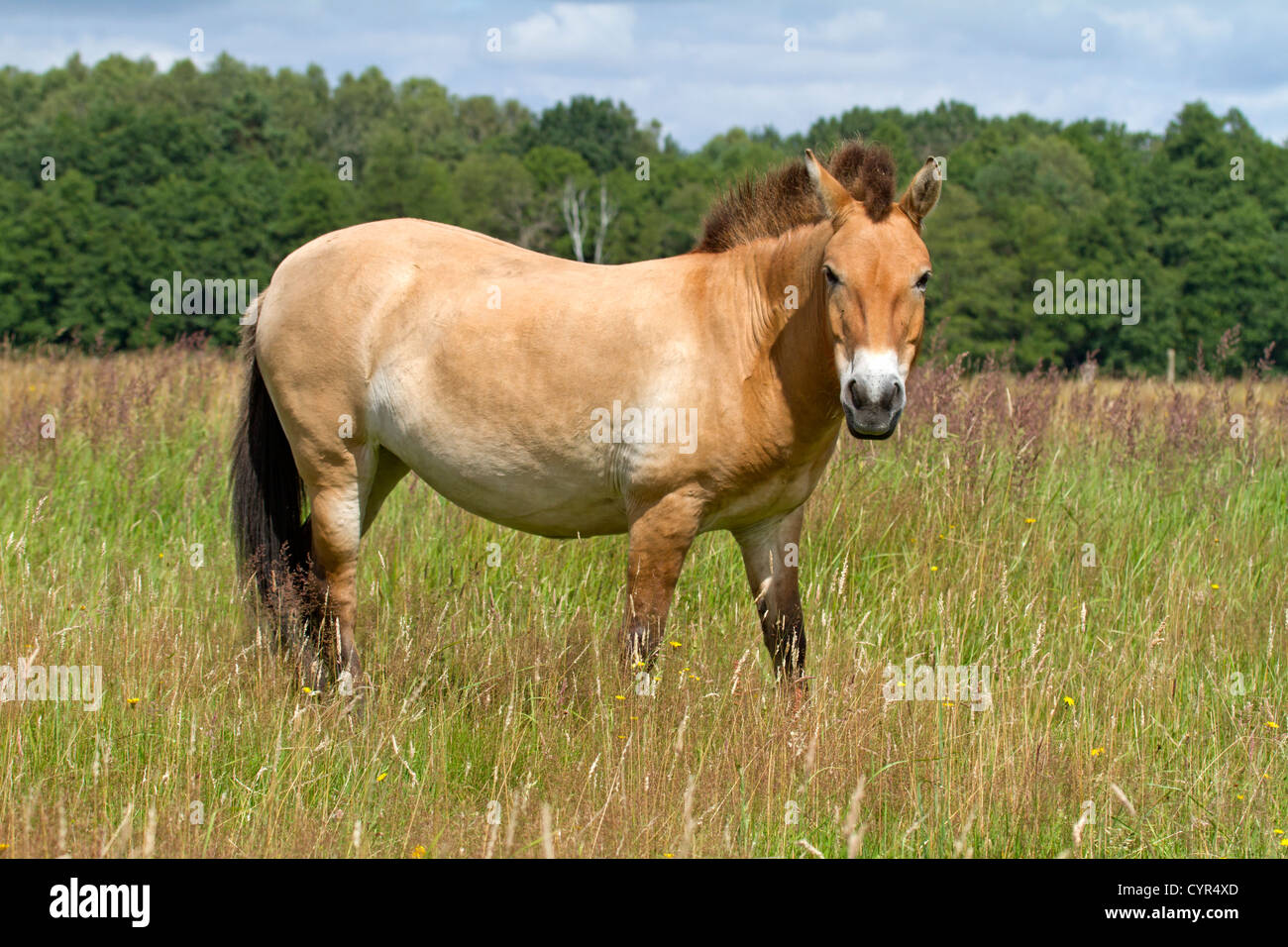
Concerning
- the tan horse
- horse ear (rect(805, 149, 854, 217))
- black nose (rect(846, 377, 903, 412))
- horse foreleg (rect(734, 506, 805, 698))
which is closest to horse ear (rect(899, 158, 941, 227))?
the tan horse

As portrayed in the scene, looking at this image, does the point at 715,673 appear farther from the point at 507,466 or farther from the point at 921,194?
the point at 921,194

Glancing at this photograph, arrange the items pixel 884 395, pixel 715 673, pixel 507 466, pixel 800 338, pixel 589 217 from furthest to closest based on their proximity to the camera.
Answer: pixel 589 217 < pixel 715 673 < pixel 507 466 < pixel 800 338 < pixel 884 395

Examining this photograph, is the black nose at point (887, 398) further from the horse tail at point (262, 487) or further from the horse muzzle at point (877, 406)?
the horse tail at point (262, 487)

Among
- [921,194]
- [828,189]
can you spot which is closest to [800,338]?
[828,189]

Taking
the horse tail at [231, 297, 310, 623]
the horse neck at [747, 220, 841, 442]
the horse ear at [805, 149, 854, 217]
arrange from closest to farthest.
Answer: the horse ear at [805, 149, 854, 217] < the horse neck at [747, 220, 841, 442] < the horse tail at [231, 297, 310, 623]

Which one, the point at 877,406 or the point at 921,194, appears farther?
the point at 921,194

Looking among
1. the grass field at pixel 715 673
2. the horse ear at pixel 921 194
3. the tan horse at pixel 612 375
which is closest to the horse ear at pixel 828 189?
the tan horse at pixel 612 375

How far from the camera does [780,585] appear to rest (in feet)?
14.2

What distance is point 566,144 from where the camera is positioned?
7212cm

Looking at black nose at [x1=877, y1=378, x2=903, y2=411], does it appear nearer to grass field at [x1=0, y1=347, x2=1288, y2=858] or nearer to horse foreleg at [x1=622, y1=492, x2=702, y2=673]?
horse foreleg at [x1=622, y1=492, x2=702, y2=673]

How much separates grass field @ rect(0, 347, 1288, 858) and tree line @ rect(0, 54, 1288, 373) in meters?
25.9

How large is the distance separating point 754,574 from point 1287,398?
5738mm

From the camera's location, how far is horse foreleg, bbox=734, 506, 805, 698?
427cm

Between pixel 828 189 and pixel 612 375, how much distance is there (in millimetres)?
1082
